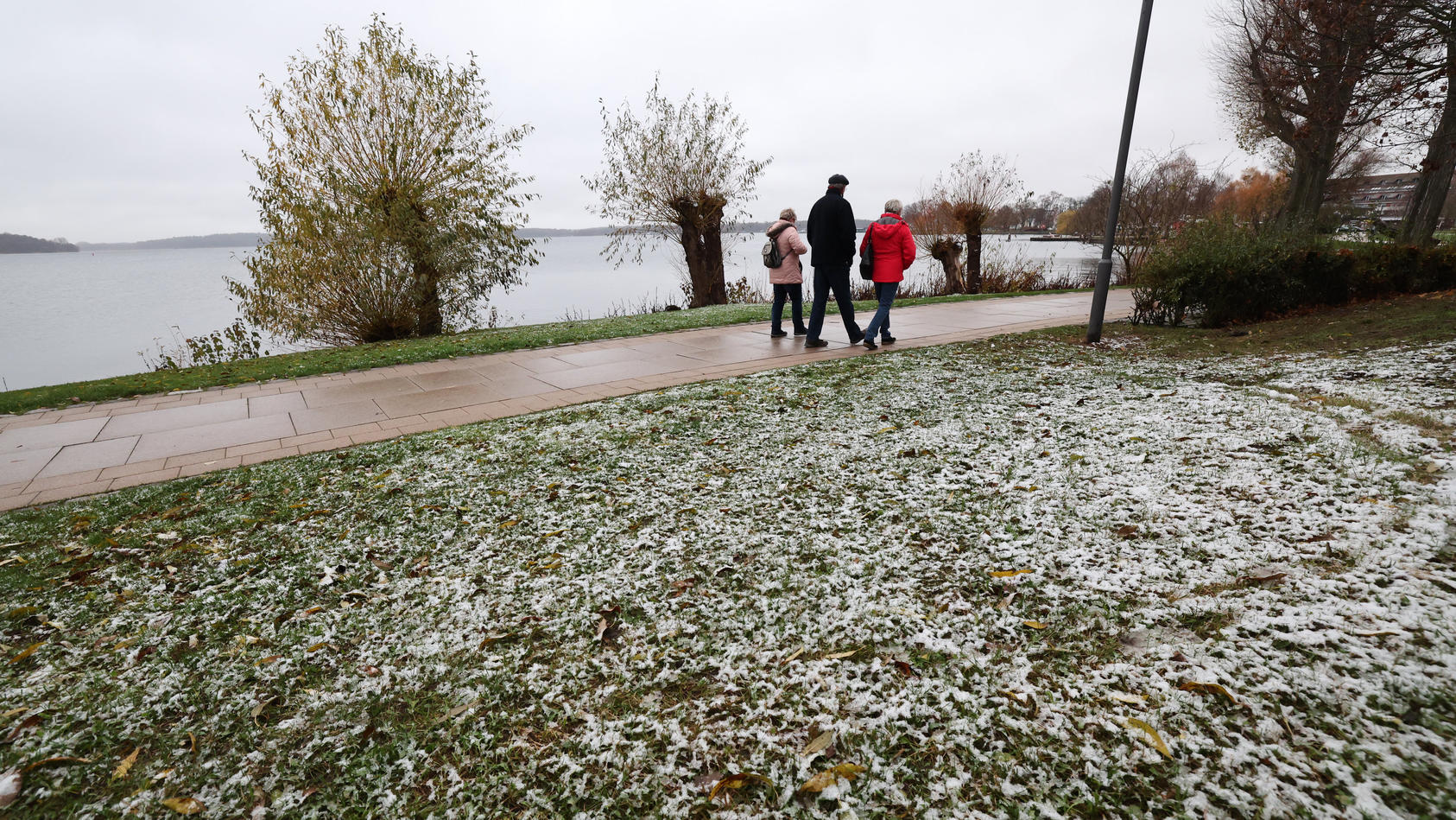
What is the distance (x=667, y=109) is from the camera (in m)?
16.9

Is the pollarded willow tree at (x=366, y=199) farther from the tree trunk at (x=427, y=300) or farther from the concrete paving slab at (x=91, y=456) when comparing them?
the concrete paving slab at (x=91, y=456)

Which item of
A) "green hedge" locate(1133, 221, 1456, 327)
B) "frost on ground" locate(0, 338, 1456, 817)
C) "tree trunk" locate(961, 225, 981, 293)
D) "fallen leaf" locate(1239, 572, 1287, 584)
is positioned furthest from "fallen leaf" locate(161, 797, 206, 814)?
"tree trunk" locate(961, 225, 981, 293)

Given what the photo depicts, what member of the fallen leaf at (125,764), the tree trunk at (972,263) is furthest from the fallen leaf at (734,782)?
the tree trunk at (972,263)

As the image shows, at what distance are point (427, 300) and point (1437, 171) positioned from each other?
66.6 ft

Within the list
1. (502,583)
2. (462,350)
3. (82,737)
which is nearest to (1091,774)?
(502,583)

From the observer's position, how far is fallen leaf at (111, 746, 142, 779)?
6.34 ft

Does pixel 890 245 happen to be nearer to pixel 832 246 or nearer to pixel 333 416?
pixel 832 246

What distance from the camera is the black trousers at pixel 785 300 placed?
8.92 metres

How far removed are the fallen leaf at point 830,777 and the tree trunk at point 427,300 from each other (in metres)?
13.0

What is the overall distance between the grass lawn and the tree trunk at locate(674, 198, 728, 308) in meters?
5.96

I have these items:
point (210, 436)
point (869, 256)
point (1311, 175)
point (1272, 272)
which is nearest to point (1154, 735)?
point (210, 436)

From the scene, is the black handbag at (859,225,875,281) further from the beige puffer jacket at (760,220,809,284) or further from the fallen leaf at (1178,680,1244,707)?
the fallen leaf at (1178,680,1244,707)

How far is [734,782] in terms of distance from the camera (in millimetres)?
1813

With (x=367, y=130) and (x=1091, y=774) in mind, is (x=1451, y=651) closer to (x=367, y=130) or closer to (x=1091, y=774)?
(x=1091, y=774)
